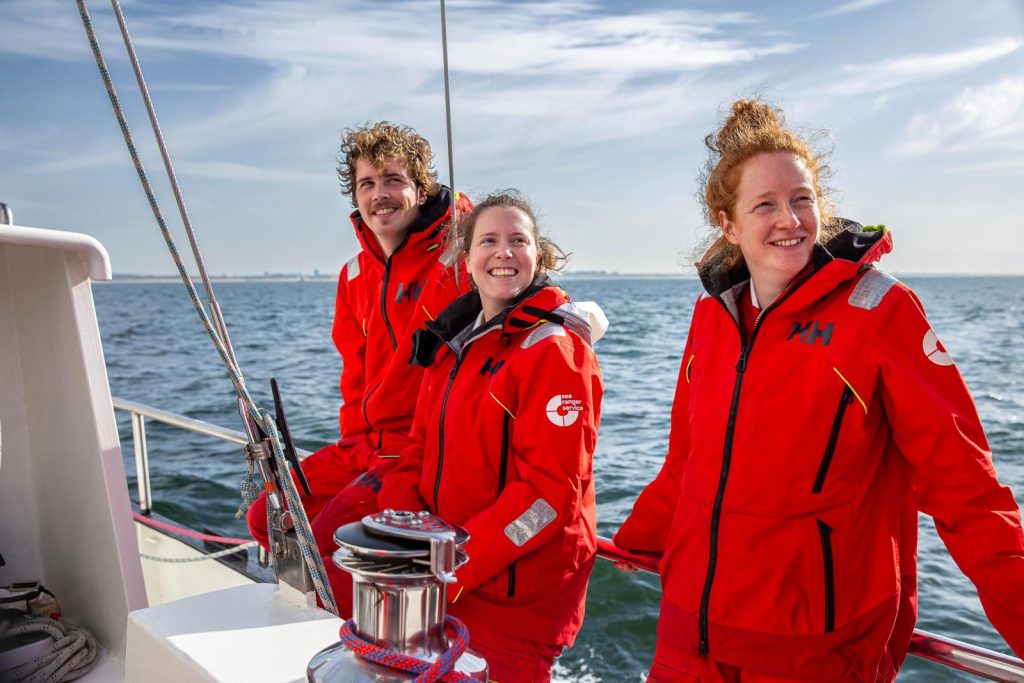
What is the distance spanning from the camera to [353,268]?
11.2ft

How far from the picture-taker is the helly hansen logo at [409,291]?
3025 mm

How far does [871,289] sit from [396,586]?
48.6 inches

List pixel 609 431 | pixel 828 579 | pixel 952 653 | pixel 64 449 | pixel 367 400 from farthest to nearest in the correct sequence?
1. pixel 609 431
2. pixel 367 400
3. pixel 64 449
4. pixel 828 579
5. pixel 952 653

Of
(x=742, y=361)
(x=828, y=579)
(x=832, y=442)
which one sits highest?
(x=742, y=361)

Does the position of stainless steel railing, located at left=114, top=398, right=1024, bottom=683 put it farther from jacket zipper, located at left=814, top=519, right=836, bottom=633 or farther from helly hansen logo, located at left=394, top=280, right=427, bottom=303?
helly hansen logo, located at left=394, top=280, right=427, bottom=303

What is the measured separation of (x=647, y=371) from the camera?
703 inches

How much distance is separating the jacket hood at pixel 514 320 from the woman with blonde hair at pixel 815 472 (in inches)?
18.5

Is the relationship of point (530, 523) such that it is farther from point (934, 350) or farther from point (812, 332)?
point (934, 350)

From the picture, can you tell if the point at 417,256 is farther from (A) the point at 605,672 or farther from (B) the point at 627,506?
(B) the point at 627,506

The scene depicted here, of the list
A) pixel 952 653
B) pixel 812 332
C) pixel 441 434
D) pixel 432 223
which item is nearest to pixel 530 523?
pixel 441 434

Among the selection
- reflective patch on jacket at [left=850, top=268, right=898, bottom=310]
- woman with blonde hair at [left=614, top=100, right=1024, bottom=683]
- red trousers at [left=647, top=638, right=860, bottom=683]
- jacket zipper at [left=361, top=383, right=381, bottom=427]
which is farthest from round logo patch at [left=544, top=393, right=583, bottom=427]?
jacket zipper at [left=361, top=383, right=381, bottom=427]

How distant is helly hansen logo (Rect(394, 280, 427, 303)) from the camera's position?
303 centimetres

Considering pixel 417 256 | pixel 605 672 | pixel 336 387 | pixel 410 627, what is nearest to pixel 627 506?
pixel 605 672

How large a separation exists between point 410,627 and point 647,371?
17.1m
